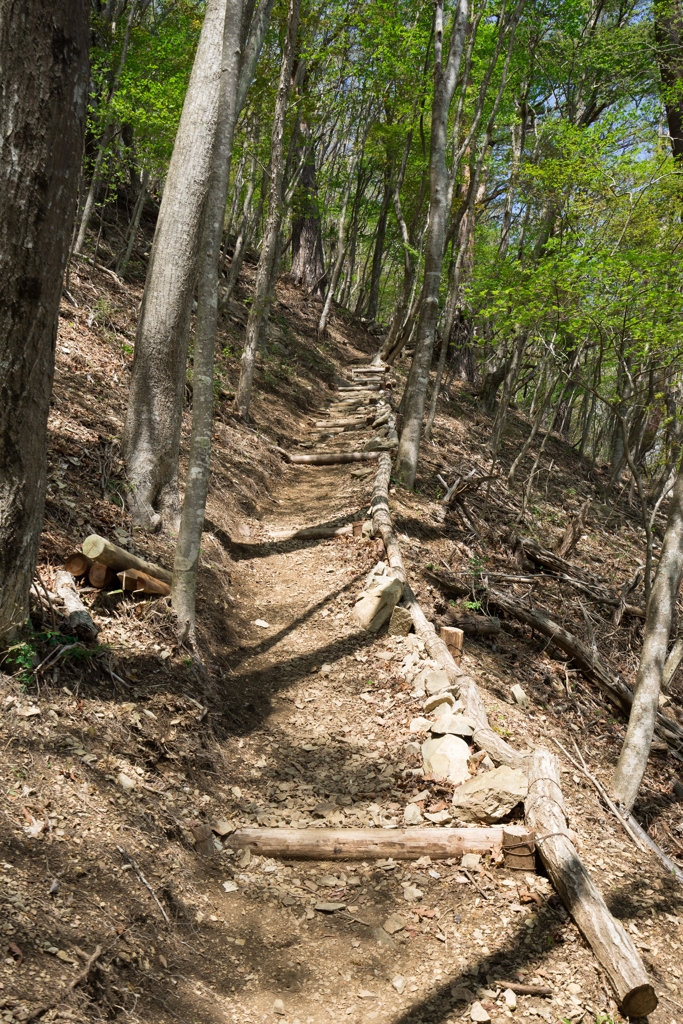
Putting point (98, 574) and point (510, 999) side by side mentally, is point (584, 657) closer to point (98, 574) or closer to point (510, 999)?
point (510, 999)

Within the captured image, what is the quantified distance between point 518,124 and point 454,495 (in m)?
12.7

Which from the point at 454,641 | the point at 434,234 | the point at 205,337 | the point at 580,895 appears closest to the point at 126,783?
the point at 580,895

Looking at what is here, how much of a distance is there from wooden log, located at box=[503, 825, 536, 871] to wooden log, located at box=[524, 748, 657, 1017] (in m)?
0.06

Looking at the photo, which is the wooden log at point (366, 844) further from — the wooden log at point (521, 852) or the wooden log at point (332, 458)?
the wooden log at point (332, 458)

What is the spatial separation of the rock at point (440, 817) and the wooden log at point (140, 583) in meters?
2.44

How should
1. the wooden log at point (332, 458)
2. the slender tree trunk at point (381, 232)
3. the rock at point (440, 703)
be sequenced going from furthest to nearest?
1. the slender tree trunk at point (381, 232)
2. the wooden log at point (332, 458)
3. the rock at point (440, 703)

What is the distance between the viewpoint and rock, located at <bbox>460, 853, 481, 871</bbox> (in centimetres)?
411

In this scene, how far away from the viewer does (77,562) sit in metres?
4.78

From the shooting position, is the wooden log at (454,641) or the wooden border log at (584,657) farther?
the wooden border log at (584,657)

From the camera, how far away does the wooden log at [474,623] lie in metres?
7.89

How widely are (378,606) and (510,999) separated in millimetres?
3805

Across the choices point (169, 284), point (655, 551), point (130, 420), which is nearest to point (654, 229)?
point (655, 551)

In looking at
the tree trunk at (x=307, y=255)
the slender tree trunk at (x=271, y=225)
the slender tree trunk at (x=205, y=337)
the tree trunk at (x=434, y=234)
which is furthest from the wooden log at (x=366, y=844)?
the tree trunk at (x=307, y=255)

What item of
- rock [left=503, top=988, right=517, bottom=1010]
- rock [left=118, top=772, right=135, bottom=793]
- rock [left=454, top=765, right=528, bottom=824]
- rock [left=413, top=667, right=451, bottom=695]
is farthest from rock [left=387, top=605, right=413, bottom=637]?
rock [left=503, top=988, right=517, bottom=1010]
